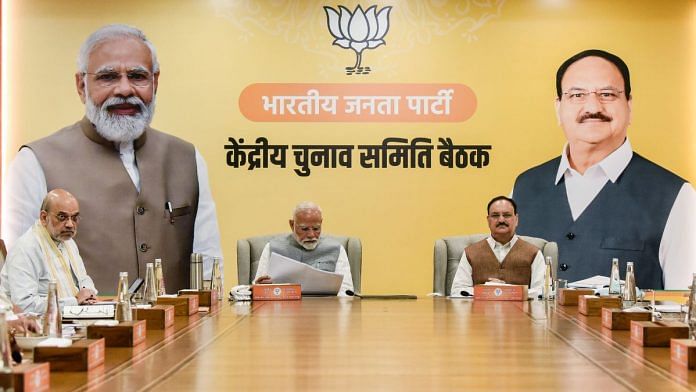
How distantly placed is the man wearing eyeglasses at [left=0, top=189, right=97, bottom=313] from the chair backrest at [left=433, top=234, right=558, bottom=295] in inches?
89.1

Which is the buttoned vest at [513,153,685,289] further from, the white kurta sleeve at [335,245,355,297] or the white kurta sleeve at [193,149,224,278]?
the white kurta sleeve at [193,149,224,278]

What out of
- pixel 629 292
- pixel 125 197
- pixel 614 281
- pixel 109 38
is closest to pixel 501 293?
pixel 614 281

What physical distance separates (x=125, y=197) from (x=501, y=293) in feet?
9.36

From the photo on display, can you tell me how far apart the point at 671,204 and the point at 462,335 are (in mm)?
3801

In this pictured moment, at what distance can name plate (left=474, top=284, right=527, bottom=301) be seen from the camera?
4703 mm

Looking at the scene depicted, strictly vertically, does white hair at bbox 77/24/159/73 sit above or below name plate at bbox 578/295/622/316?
above

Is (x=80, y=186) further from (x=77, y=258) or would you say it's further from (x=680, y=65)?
(x=680, y=65)

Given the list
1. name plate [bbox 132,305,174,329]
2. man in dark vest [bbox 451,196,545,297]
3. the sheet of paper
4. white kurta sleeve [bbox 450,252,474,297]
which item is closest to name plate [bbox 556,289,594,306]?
man in dark vest [bbox 451,196,545,297]

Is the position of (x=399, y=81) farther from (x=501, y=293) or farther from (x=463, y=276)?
(x=501, y=293)

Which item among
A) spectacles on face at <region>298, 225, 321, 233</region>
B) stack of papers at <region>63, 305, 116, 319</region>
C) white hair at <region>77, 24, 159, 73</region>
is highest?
white hair at <region>77, 24, 159, 73</region>

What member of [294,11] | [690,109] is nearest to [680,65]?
[690,109]

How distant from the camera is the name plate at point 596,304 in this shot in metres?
3.88

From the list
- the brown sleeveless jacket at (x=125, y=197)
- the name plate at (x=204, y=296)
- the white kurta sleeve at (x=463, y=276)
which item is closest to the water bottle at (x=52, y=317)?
the name plate at (x=204, y=296)

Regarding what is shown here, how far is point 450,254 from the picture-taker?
5.94 meters
